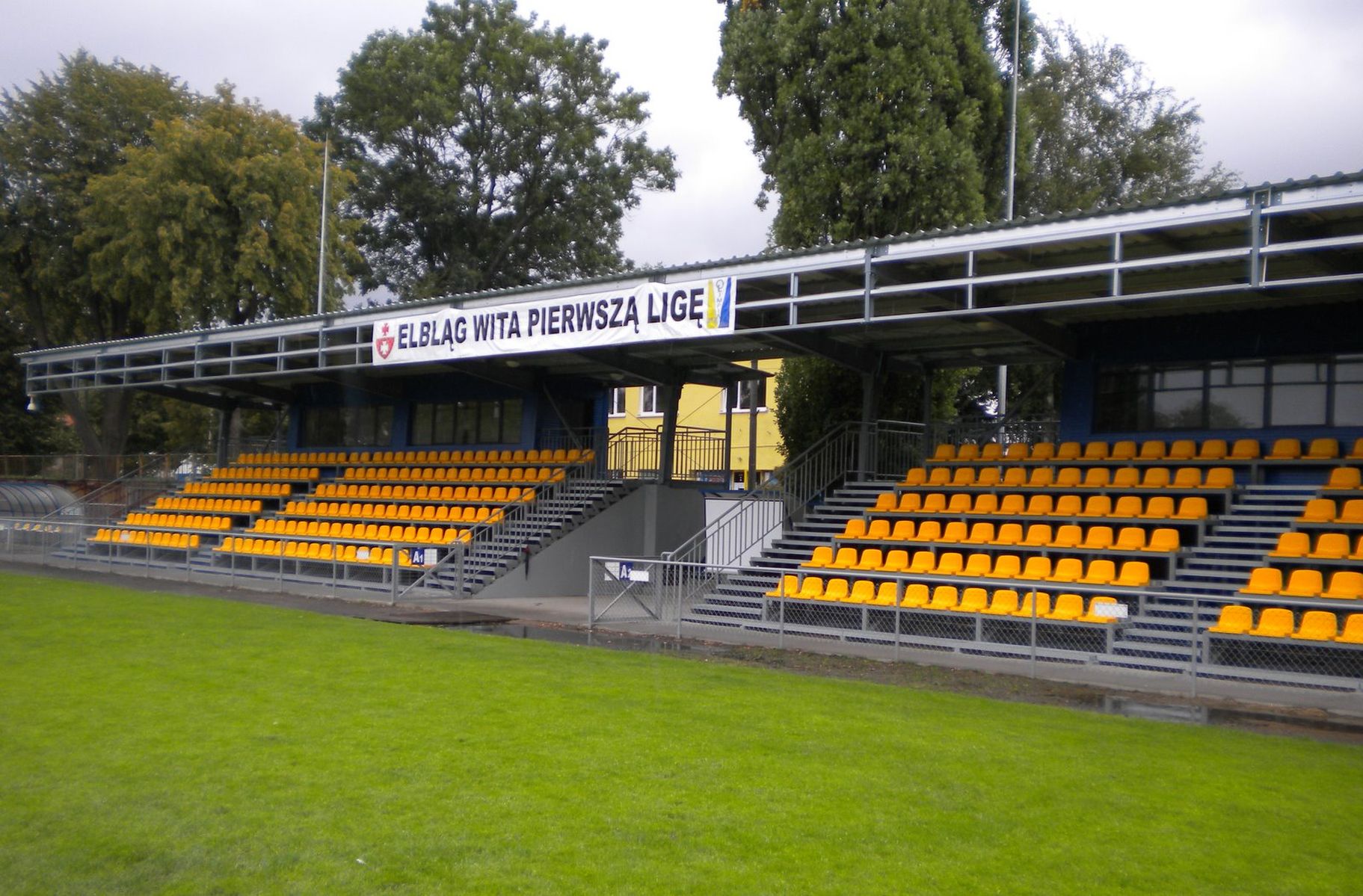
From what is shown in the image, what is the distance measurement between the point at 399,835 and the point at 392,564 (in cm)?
1504

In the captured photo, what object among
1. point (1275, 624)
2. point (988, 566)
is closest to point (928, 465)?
point (988, 566)

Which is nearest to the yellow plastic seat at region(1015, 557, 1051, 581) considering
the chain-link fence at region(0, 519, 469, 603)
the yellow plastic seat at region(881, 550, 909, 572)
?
the yellow plastic seat at region(881, 550, 909, 572)

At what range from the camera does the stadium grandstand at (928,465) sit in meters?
15.0

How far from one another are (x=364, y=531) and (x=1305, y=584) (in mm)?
19212

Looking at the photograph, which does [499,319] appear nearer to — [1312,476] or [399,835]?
[1312,476]

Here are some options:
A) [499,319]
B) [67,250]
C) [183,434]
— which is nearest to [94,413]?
[183,434]

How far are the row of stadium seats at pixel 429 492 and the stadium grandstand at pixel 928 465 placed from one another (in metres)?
0.10

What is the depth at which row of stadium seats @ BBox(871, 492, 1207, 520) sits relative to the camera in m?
16.9

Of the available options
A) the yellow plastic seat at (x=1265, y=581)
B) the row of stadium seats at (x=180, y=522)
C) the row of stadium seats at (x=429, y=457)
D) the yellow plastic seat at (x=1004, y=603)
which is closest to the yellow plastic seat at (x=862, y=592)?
the yellow plastic seat at (x=1004, y=603)

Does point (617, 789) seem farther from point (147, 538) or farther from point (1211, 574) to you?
point (147, 538)

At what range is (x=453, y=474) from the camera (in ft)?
94.6

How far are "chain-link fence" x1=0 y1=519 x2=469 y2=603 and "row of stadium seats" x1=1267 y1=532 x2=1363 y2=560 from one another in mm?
13773

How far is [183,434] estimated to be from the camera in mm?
49625

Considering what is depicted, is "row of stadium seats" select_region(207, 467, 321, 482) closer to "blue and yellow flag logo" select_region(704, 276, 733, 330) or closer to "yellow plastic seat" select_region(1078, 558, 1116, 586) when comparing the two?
"blue and yellow flag logo" select_region(704, 276, 733, 330)
